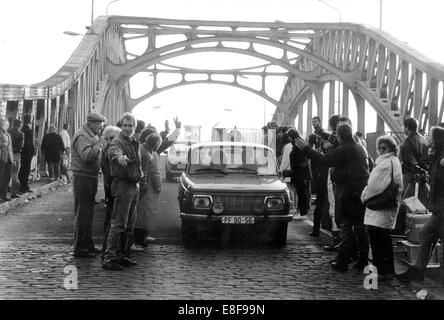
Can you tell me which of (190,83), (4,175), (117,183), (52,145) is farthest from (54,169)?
(190,83)

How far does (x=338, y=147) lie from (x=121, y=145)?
8.40 ft

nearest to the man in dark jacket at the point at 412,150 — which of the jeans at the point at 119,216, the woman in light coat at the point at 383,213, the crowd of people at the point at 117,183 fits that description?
the woman in light coat at the point at 383,213

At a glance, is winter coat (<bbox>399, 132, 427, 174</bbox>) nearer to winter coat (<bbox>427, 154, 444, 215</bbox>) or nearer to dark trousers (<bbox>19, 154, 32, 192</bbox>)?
winter coat (<bbox>427, 154, 444, 215</bbox>)

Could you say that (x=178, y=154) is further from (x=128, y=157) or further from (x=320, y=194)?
(x=128, y=157)

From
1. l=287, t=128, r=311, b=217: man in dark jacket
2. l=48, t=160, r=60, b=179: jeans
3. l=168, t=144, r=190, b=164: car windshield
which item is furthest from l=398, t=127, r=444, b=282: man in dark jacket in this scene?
l=168, t=144, r=190, b=164: car windshield

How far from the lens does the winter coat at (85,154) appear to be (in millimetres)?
9602

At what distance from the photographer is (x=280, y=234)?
11031 mm

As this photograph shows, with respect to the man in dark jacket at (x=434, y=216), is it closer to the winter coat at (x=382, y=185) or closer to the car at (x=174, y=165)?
the winter coat at (x=382, y=185)

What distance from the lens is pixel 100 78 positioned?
4119cm

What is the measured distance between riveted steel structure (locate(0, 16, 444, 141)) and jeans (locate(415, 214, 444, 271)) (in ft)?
39.1

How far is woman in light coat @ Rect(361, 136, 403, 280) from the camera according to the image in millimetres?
8422

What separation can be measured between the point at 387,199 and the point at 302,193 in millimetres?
5552

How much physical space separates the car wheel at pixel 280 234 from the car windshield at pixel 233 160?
44.3 inches
